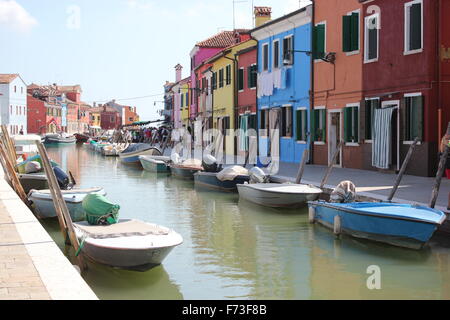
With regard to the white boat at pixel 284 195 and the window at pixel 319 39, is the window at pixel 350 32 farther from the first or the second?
the white boat at pixel 284 195

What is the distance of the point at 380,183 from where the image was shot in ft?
52.7

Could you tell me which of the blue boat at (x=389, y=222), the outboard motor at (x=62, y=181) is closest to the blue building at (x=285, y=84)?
the outboard motor at (x=62, y=181)

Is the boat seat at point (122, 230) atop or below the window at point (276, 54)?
below

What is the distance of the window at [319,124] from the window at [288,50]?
8.31 feet

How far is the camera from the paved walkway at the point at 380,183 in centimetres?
1309

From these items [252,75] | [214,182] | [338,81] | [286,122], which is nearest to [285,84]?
[286,122]

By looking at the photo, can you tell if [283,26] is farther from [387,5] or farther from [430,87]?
[430,87]

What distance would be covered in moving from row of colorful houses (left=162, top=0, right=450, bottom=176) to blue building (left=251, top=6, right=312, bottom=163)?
4 centimetres

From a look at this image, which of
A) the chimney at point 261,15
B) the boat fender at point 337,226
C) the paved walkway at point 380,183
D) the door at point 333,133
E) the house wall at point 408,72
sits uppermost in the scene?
the chimney at point 261,15

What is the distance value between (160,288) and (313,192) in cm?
721

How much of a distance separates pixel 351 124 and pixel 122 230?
41.5 ft

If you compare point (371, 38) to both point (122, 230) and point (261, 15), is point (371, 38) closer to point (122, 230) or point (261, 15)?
point (122, 230)
